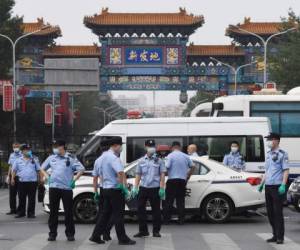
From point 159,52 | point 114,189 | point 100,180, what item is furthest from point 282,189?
point 159,52

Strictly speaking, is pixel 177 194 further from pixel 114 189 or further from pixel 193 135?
pixel 193 135

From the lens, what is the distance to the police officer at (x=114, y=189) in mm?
12047

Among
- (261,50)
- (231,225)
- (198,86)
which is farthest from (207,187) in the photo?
(261,50)

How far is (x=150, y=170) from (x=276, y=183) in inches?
86.7

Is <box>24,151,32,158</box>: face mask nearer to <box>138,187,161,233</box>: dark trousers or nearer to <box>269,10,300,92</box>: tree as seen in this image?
<box>138,187,161,233</box>: dark trousers

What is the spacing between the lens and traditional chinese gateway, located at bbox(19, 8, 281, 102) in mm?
54938

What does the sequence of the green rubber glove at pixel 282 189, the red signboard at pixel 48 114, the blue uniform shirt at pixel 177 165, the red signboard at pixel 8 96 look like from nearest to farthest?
the green rubber glove at pixel 282 189, the blue uniform shirt at pixel 177 165, the red signboard at pixel 8 96, the red signboard at pixel 48 114

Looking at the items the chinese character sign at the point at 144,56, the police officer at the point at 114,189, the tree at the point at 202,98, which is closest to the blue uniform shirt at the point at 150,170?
the police officer at the point at 114,189

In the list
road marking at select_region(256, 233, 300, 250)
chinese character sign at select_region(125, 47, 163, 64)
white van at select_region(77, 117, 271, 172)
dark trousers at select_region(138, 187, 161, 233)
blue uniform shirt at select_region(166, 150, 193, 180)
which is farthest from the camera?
chinese character sign at select_region(125, 47, 163, 64)

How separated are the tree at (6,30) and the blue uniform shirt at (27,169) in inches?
1186

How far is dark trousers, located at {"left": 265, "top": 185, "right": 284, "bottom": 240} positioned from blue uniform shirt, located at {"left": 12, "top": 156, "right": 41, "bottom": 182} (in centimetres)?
672

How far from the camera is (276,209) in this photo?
40.2 feet

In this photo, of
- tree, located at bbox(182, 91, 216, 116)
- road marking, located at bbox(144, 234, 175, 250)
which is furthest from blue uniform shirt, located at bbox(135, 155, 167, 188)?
tree, located at bbox(182, 91, 216, 116)

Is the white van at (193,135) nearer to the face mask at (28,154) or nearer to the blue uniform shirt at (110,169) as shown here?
the face mask at (28,154)
